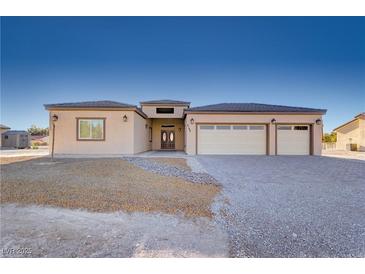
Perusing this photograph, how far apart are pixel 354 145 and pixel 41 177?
25.3 meters

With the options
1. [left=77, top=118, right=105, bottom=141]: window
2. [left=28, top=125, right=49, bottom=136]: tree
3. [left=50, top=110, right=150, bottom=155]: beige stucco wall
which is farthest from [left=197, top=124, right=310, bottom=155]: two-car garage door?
[left=28, top=125, right=49, bottom=136]: tree

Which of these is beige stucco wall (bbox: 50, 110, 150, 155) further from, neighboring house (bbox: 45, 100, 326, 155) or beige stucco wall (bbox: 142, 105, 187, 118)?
beige stucco wall (bbox: 142, 105, 187, 118)

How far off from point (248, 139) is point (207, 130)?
2.90 meters

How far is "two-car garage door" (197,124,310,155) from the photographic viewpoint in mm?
12250

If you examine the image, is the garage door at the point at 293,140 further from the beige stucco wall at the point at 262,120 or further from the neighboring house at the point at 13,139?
the neighboring house at the point at 13,139

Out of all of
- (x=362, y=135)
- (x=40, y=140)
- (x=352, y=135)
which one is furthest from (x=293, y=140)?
(x=40, y=140)

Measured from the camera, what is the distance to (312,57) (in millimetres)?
11938

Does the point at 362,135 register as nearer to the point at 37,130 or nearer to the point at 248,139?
the point at 248,139

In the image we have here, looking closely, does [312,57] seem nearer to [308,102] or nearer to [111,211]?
[308,102]

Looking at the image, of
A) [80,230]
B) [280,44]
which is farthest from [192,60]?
[80,230]

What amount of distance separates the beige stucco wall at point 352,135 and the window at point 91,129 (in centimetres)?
2346

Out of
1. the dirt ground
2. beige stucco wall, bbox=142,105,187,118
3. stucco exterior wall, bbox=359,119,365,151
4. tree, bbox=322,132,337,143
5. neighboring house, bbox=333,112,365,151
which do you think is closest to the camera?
the dirt ground

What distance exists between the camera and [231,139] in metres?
12.2

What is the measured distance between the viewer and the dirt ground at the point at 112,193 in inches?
130
